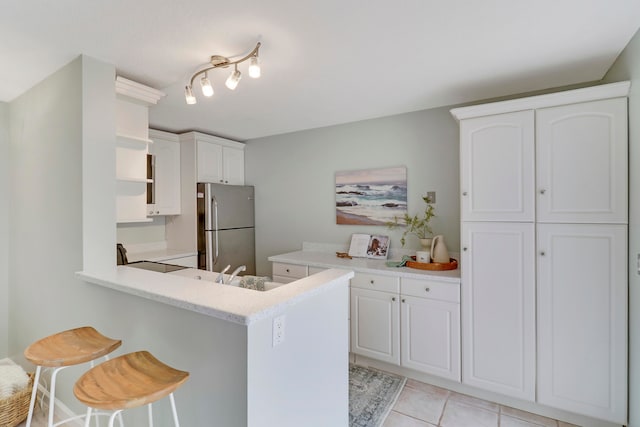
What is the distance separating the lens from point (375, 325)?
8.63 ft

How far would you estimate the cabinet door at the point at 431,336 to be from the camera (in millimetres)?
2314

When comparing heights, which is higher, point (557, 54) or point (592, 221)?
point (557, 54)

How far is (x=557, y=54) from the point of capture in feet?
6.13

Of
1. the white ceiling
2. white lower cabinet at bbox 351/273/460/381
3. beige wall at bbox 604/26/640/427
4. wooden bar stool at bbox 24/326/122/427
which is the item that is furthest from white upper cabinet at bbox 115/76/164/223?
beige wall at bbox 604/26/640/427

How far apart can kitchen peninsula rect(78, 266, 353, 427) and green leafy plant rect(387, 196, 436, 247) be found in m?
1.41

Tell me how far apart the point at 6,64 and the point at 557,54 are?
338 centimetres

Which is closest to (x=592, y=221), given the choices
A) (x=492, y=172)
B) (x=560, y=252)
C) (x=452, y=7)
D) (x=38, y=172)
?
(x=560, y=252)

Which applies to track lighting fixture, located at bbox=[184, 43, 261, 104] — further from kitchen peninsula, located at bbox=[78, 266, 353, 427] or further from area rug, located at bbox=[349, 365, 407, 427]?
area rug, located at bbox=[349, 365, 407, 427]

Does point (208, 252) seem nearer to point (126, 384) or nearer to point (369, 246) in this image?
point (369, 246)

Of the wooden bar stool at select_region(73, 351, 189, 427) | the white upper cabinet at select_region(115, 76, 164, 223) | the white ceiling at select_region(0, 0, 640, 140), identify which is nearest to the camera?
the wooden bar stool at select_region(73, 351, 189, 427)

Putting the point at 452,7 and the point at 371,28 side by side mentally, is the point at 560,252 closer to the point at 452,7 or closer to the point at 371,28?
the point at 452,7

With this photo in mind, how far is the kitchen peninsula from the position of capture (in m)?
1.22

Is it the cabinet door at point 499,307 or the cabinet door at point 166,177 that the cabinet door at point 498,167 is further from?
the cabinet door at point 166,177

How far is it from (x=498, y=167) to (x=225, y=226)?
9.15 feet
